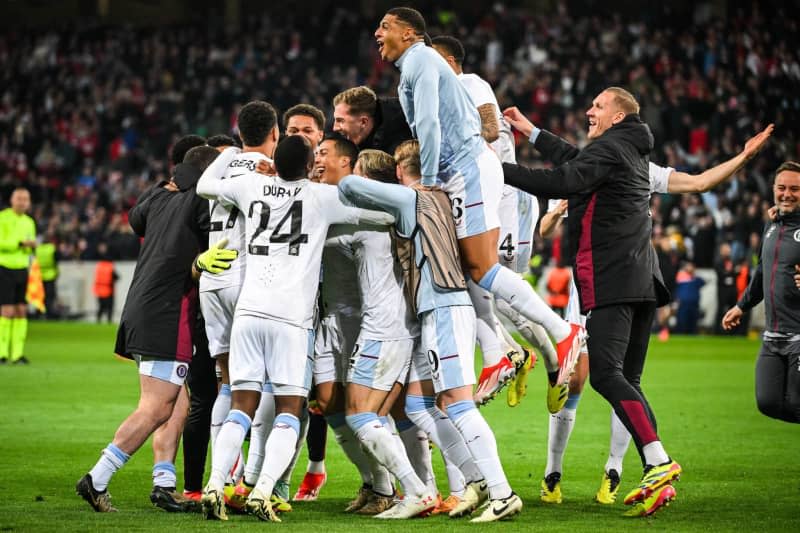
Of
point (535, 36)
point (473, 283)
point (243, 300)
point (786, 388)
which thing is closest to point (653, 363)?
point (786, 388)

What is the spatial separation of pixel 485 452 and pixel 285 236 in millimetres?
1729

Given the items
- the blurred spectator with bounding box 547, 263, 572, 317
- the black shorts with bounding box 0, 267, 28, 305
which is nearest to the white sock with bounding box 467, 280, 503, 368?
the black shorts with bounding box 0, 267, 28, 305

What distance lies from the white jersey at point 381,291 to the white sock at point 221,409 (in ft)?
3.52

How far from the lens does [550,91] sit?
30.7 metres

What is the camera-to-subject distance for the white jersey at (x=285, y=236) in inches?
265

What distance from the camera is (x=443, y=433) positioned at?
7.12m

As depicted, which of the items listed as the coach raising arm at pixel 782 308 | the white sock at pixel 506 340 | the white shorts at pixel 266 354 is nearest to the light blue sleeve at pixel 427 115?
the white shorts at pixel 266 354

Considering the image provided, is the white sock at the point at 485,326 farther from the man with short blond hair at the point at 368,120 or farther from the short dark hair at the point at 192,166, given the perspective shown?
the short dark hair at the point at 192,166

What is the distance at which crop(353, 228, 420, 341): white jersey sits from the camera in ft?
23.1

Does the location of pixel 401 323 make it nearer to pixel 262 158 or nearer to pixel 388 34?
pixel 262 158

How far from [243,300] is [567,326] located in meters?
2.00

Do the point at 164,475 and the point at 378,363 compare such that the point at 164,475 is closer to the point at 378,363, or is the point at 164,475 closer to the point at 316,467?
the point at 316,467

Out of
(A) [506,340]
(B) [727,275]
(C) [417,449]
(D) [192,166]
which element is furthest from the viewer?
(B) [727,275]

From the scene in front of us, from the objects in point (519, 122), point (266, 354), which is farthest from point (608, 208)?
point (266, 354)
